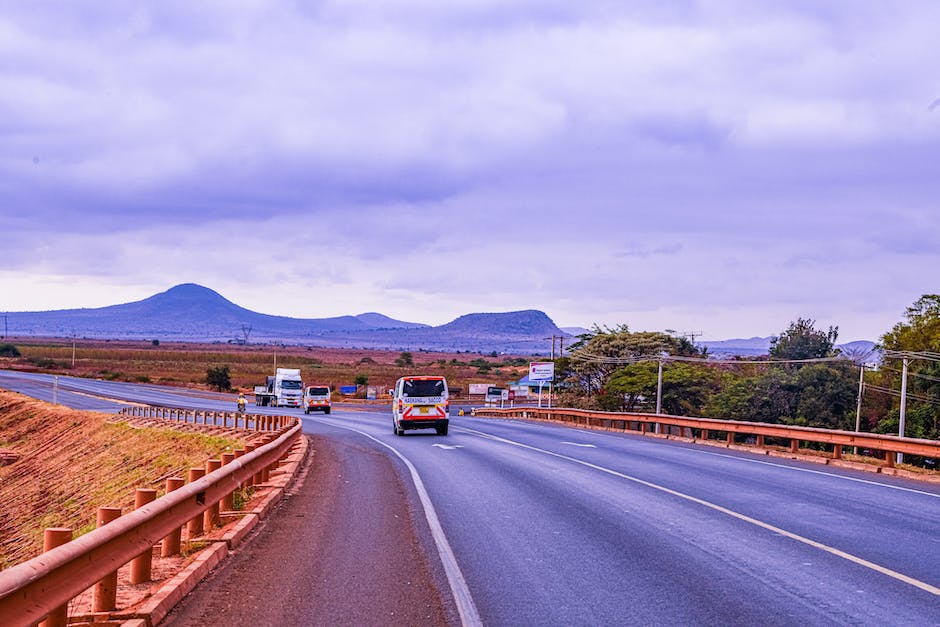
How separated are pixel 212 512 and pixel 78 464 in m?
26.8

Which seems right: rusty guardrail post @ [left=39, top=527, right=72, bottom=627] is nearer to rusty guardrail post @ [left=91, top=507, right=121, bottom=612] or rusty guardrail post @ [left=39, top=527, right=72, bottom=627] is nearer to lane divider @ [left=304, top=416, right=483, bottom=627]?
rusty guardrail post @ [left=91, top=507, right=121, bottom=612]

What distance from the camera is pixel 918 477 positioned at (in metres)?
18.4

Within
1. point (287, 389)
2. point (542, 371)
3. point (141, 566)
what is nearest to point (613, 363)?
point (542, 371)

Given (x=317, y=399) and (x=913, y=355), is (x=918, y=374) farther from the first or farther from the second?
(x=317, y=399)

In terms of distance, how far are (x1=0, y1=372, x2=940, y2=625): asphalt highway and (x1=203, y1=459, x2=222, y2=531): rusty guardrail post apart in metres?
1.58

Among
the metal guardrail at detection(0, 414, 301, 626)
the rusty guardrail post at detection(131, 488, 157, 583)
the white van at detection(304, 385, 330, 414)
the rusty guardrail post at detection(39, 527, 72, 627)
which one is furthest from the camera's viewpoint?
the white van at detection(304, 385, 330, 414)

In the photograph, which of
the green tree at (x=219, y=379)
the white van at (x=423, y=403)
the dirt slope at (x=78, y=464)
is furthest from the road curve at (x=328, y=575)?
the green tree at (x=219, y=379)

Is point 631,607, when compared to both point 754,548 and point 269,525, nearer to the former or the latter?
point 754,548

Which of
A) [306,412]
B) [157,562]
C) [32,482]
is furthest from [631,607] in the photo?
[306,412]

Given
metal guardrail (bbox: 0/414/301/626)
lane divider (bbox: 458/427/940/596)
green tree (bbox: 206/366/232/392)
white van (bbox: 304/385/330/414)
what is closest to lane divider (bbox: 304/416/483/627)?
metal guardrail (bbox: 0/414/301/626)

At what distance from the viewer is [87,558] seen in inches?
229

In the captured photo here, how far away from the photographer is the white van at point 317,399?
205ft

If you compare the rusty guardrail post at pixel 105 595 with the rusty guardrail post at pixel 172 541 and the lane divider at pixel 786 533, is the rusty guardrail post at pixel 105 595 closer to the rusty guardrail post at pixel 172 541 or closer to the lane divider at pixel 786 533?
the rusty guardrail post at pixel 172 541

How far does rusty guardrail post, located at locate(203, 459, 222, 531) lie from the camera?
10891 millimetres
